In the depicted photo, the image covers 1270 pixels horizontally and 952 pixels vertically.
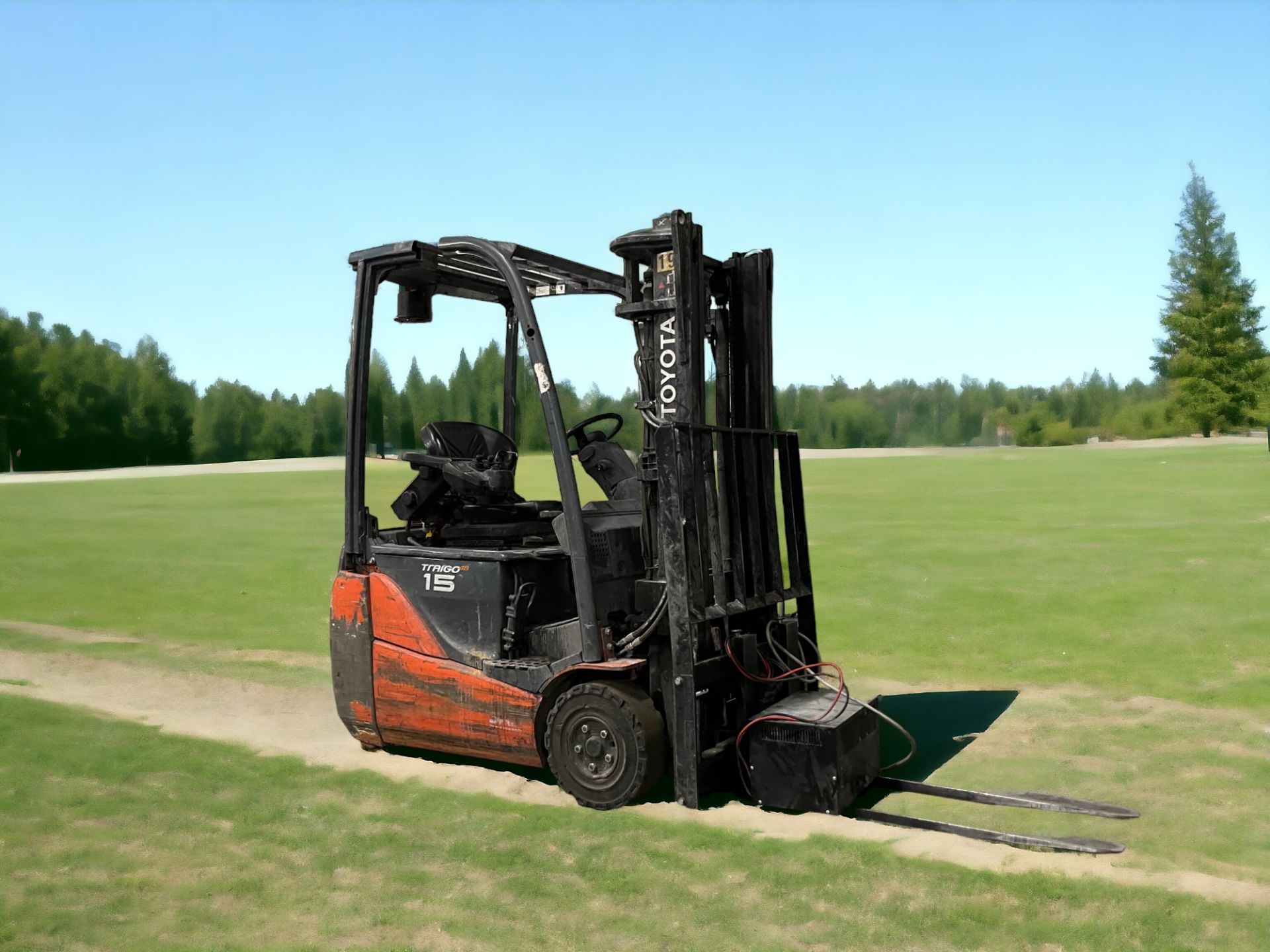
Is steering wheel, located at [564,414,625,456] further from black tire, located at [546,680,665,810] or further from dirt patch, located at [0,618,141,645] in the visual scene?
dirt patch, located at [0,618,141,645]

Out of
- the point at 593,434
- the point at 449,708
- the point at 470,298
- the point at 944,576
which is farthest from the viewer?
the point at 944,576

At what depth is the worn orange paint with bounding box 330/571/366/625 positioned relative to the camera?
7.71 m

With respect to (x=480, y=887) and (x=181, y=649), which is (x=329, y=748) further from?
(x=181, y=649)

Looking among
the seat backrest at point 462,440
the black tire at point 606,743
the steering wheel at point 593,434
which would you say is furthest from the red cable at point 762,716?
the seat backrest at point 462,440

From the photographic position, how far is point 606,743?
6.46m

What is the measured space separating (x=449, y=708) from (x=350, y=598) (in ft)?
3.73

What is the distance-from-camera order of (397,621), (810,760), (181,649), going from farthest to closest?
1. (181,649)
2. (397,621)
3. (810,760)

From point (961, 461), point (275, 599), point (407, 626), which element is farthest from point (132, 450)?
point (407, 626)

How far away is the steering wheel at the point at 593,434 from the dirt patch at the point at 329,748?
94.8 inches

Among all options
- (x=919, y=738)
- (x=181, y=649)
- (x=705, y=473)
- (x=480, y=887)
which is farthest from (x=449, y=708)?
(x=181, y=649)

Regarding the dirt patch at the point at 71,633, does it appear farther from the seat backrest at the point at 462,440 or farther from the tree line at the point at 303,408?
the tree line at the point at 303,408

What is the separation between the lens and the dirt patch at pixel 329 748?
5398 millimetres

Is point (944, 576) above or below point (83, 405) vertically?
below

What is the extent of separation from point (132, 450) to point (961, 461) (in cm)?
6304
